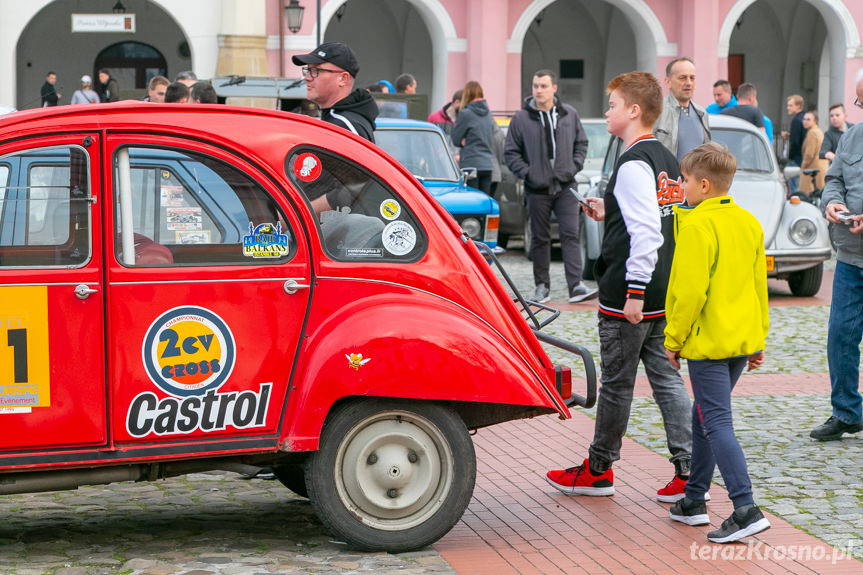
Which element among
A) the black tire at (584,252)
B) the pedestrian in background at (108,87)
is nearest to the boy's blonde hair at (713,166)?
the black tire at (584,252)

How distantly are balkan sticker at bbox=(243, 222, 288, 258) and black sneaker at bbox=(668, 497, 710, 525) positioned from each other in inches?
79.3

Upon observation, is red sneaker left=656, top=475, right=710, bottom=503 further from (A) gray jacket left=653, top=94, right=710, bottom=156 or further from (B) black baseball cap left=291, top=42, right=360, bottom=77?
(A) gray jacket left=653, top=94, right=710, bottom=156

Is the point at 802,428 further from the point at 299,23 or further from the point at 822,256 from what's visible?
the point at 299,23

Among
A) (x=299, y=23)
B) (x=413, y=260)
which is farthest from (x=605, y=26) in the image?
(x=413, y=260)

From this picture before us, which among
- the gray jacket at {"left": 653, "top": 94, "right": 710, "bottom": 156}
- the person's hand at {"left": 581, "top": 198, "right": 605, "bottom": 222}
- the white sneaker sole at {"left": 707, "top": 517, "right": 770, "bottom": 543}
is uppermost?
the gray jacket at {"left": 653, "top": 94, "right": 710, "bottom": 156}

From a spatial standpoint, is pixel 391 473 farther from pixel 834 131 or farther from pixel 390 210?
pixel 834 131

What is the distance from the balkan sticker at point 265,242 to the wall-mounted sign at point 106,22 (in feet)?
83.6

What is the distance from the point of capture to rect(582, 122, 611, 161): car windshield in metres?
17.4

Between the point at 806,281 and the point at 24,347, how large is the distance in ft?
33.9

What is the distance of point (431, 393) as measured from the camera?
196 inches

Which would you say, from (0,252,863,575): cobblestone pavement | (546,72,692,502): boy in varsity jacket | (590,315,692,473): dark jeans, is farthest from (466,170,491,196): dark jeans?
(590,315,692,473): dark jeans

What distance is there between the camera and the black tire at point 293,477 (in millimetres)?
5680

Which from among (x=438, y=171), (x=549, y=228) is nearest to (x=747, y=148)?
(x=549, y=228)

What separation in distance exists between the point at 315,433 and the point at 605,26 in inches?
1289
